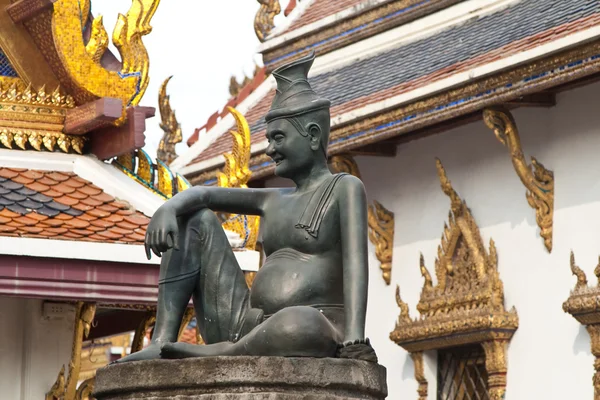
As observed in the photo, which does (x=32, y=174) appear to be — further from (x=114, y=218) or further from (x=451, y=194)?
(x=451, y=194)

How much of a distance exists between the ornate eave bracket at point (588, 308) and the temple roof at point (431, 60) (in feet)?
4.72

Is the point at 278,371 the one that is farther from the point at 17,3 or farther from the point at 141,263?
the point at 17,3

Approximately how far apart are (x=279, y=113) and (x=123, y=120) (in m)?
3.08

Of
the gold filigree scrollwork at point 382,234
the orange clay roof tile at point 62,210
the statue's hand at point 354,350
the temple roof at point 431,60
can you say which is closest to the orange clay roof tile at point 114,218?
the orange clay roof tile at point 62,210

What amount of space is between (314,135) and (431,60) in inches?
300

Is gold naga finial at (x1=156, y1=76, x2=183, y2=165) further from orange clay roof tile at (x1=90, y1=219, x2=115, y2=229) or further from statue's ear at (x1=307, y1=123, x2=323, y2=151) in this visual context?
statue's ear at (x1=307, y1=123, x2=323, y2=151)

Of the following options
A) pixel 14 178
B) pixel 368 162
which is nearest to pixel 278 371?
pixel 14 178

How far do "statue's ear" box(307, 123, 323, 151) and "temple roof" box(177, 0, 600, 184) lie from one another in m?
4.97

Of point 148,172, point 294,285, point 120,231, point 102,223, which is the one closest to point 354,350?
point 294,285

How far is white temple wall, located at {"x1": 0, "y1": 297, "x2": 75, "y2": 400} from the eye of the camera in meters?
10.2

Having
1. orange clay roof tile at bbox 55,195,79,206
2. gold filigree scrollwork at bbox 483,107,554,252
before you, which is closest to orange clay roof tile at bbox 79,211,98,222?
orange clay roof tile at bbox 55,195,79,206

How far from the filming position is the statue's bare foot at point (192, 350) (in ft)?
22.9

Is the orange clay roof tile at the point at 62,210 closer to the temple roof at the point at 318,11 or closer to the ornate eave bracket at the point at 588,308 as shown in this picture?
the ornate eave bracket at the point at 588,308

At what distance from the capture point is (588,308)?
12742 mm
